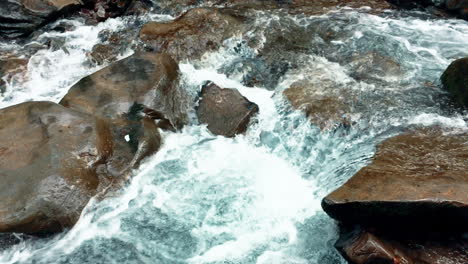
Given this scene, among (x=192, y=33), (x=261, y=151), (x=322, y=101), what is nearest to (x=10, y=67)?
(x=192, y=33)

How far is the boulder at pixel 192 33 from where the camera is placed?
385 inches

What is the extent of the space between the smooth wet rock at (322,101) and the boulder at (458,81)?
6.02 ft

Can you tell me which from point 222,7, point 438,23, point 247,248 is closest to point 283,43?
point 222,7

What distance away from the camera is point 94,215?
6277mm

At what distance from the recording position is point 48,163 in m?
6.26

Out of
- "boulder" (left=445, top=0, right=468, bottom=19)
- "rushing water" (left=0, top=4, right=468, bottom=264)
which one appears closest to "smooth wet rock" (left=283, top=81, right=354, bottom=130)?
"rushing water" (left=0, top=4, right=468, bottom=264)

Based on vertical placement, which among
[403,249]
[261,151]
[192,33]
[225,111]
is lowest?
[261,151]

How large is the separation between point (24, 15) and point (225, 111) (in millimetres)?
6435

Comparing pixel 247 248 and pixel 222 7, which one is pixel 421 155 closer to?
pixel 247 248

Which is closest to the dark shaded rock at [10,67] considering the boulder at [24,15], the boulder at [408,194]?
the boulder at [24,15]

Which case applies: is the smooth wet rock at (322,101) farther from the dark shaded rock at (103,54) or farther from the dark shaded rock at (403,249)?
the dark shaded rock at (103,54)

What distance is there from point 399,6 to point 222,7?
4777 millimetres

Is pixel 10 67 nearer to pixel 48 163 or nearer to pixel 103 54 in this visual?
pixel 103 54

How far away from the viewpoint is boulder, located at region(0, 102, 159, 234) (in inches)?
231
